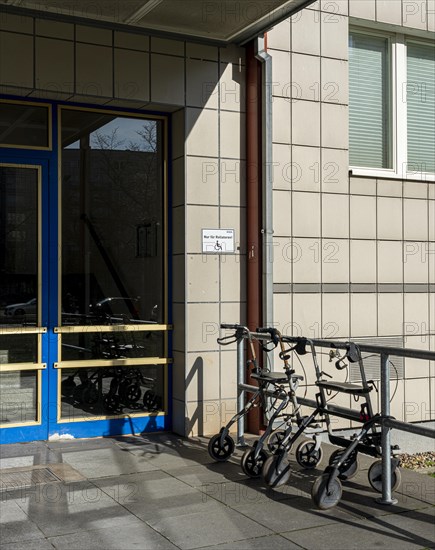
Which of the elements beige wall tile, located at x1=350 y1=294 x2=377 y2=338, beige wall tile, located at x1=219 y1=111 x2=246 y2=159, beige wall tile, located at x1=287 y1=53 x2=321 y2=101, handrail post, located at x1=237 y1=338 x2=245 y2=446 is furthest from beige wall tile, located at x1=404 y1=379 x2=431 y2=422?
beige wall tile, located at x1=287 y1=53 x2=321 y2=101

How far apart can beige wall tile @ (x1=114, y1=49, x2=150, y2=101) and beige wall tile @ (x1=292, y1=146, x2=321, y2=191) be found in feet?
5.51

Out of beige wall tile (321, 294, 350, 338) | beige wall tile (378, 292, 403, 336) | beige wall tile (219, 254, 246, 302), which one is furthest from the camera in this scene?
beige wall tile (378, 292, 403, 336)

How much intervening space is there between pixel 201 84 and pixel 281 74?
914mm

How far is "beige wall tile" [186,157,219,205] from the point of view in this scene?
24.0 feet

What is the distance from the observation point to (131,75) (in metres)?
7.07

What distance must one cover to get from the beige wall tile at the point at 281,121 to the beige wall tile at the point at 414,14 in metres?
1.93

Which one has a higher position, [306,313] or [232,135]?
[232,135]

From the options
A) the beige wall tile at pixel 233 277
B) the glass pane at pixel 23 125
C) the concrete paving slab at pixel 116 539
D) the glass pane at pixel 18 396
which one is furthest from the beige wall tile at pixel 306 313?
the concrete paving slab at pixel 116 539

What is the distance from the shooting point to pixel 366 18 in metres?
8.28

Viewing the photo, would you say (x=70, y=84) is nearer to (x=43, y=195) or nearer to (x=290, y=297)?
(x=43, y=195)

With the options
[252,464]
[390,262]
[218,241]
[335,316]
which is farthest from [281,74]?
[252,464]

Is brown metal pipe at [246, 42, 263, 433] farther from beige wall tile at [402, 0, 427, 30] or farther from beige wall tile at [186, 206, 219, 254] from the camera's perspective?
beige wall tile at [402, 0, 427, 30]

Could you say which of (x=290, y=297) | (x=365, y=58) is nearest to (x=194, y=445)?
(x=290, y=297)

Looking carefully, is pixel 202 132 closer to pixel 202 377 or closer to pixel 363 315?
pixel 202 377
